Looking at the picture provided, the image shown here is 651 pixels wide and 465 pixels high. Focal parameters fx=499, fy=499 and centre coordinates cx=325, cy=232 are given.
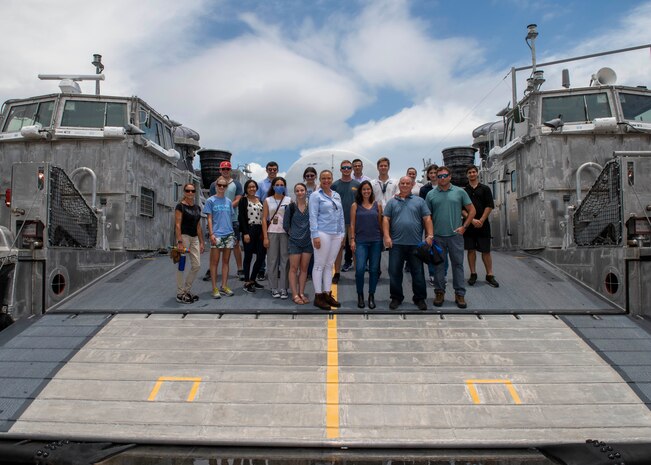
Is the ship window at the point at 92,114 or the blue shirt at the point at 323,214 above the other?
the ship window at the point at 92,114

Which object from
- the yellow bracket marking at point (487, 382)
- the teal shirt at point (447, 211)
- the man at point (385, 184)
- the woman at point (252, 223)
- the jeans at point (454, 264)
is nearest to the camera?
the yellow bracket marking at point (487, 382)

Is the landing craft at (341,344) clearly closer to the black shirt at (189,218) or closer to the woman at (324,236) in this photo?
the woman at (324,236)

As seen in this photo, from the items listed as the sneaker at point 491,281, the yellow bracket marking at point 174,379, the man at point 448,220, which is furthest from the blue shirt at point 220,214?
the sneaker at point 491,281

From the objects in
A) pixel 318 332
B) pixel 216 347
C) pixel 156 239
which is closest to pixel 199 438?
pixel 216 347

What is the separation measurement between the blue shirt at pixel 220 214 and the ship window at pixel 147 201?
3.76 m

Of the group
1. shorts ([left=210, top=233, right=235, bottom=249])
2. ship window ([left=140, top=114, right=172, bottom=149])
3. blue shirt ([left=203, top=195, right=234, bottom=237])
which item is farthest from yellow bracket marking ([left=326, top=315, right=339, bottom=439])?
ship window ([left=140, top=114, right=172, bottom=149])

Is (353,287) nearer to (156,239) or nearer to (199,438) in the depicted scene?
(199,438)

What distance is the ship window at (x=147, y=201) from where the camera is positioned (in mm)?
10558

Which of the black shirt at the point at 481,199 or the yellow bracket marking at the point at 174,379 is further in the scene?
the black shirt at the point at 481,199

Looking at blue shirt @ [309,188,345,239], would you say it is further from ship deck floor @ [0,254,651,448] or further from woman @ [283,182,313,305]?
ship deck floor @ [0,254,651,448]

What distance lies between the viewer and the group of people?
6531 mm

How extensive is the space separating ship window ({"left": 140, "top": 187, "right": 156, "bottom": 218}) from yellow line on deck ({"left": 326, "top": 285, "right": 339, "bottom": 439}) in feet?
20.2

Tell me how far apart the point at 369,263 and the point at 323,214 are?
888 millimetres

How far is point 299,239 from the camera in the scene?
22.4 feet
